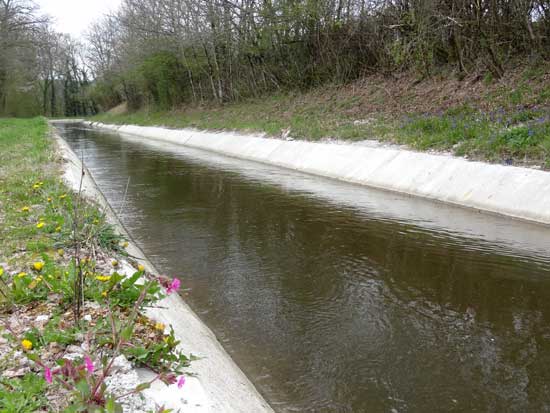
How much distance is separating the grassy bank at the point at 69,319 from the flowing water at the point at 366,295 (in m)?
1.09

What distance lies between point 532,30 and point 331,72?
1206cm

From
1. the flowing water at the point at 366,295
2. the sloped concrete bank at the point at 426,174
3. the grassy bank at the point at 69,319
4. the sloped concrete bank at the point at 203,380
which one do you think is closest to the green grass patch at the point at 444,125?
the sloped concrete bank at the point at 426,174

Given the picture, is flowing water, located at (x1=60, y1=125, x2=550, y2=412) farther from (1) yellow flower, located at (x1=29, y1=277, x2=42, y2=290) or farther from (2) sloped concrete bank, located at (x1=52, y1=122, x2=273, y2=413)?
(1) yellow flower, located at (x1=29, y1=277, x2=42, y2=290)

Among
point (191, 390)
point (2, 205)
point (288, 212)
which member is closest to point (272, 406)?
point (191, 390)

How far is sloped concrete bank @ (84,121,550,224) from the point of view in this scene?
931cm

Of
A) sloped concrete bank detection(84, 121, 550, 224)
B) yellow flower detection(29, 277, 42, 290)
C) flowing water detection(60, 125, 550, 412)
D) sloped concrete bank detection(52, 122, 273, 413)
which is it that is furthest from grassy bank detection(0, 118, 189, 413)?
sloped concrete bank detection(84, 121, 550, 224)

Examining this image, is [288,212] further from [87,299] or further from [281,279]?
[87,299]

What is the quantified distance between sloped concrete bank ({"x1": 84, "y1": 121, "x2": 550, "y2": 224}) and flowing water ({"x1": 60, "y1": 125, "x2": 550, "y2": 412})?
54cm

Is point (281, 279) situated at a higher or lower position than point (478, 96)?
lower

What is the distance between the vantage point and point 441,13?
1791 cm

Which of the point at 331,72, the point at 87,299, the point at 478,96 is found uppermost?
the point at 331,72

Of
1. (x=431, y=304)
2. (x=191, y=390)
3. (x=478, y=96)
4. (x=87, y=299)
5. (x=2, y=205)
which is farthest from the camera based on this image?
(x=478, y=96)

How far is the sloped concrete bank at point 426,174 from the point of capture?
9.31m

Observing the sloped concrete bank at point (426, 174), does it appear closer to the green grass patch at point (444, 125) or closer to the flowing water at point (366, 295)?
the flowing water at point (366, 295)
